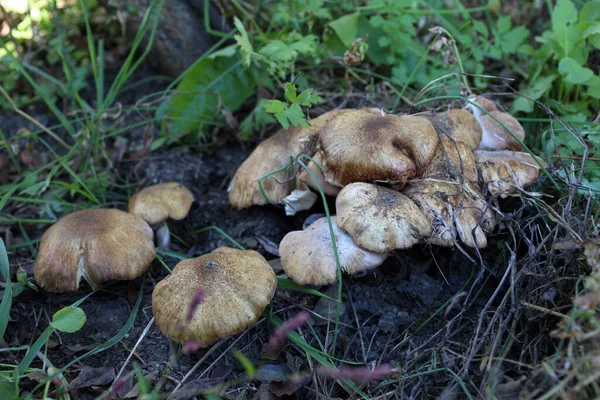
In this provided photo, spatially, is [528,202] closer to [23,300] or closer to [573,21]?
[573,21]

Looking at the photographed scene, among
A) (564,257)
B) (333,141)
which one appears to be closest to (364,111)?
(333,141)

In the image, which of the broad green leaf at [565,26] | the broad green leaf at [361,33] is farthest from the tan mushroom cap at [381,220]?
the broad green leaf at [565,26]

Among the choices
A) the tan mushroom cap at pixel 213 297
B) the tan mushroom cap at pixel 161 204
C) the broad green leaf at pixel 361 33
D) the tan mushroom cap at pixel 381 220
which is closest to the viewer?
the tan mushroom cap at pixel 213 297

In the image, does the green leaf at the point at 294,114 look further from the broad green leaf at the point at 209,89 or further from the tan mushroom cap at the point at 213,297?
the broad green leaf at the point at 209,89

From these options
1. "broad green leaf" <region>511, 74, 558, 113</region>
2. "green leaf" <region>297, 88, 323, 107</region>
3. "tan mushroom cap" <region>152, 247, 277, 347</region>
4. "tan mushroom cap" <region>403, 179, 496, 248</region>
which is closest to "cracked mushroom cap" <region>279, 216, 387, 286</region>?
"tan mushroom cap" <region>152, 247, 277, 347</region>

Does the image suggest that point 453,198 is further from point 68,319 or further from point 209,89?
point 209,89

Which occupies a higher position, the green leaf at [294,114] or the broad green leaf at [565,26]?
the green leaf at [294,114]
